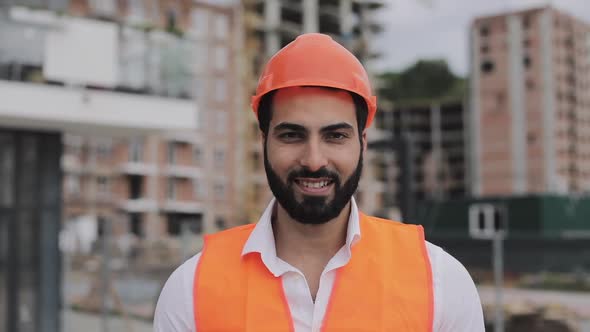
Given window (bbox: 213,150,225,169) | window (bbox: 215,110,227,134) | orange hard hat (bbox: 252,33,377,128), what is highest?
window (bbox: 215,110,227,134)

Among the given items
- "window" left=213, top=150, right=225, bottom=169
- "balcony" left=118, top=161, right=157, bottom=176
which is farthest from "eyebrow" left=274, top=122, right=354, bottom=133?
"window" left=213, top=150, right=225, bottom=169

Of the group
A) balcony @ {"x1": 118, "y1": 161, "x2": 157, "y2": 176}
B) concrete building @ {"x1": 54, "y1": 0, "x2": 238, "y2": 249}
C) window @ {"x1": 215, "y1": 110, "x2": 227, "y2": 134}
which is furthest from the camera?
window @ {"x1": 215, "y1": 110, "x2": 227, "y2": 134}

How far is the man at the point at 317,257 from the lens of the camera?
193 centimetres

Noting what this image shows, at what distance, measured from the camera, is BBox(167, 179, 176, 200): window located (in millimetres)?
61156

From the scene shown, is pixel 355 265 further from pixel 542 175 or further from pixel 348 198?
pixel 542 175

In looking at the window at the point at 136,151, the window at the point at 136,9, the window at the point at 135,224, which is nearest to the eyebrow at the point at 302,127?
the window at the point at 136,9

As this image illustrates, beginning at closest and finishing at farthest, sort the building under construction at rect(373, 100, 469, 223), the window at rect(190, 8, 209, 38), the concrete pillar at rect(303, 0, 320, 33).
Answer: the window at rect(190, 8, 209, 38) → the concrete pillar at rect(303, 0, 320, 33) → the building under construction at rect(373, 100, 469, 223)

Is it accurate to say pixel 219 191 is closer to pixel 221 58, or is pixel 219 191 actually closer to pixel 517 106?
pixel 221 58

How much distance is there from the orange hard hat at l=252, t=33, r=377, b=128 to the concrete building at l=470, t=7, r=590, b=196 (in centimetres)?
8666

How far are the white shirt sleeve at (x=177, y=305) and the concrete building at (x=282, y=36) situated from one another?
56260mm

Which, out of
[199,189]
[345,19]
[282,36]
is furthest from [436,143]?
[199,189]

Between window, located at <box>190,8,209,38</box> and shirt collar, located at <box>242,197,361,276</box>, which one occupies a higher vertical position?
window, located at <box>190,8,209,38</box>

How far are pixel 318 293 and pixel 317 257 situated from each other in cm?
11

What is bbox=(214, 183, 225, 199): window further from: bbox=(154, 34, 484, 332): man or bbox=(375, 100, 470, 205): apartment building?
bbox=(154, 34, 484, 332): man
